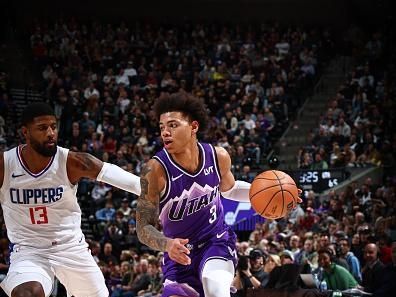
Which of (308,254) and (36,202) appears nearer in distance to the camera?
(36,202)

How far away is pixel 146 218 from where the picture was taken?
4.99 metres

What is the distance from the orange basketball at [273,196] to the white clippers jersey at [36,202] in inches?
61.5

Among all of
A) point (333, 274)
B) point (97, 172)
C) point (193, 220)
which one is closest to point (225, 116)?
point (333, 274)

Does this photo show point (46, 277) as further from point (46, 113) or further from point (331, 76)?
point (331, 76)

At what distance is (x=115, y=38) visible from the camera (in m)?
21.8

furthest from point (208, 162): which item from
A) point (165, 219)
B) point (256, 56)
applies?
point (256, 56)

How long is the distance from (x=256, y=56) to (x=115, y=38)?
4.44 metres

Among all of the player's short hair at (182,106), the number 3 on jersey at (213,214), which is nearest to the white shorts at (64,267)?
the number 3 on jersey at (213,214)

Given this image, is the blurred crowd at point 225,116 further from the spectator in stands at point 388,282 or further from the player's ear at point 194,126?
the player's ear at point 194,126

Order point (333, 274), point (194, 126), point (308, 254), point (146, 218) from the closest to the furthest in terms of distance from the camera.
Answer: point (146, 218) < point (194, 126) < point (333, 274) < point (308, 254)

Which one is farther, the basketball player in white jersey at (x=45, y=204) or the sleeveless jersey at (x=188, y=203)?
the basketball player in white jersey at (x=45, y=204)

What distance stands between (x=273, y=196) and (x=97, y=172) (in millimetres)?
1497

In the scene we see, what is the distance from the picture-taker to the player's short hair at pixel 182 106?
17.5ft

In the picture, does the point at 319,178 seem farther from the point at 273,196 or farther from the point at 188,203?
the point at 188,203
